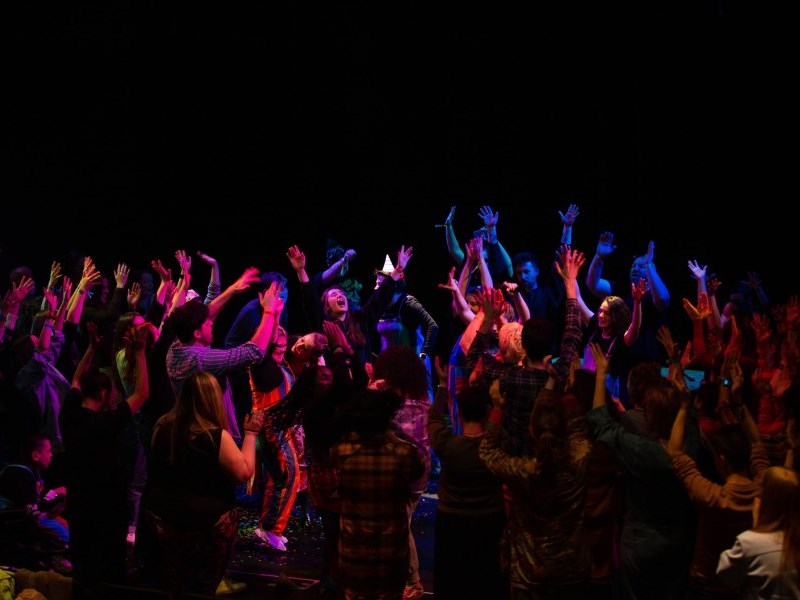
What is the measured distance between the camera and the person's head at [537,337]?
4508mm

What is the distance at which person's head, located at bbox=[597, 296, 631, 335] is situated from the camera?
22.0 feet

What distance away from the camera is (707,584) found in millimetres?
3848

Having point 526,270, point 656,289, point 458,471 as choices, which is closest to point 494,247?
point 526,270

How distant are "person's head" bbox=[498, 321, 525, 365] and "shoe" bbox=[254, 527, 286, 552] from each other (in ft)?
6.80

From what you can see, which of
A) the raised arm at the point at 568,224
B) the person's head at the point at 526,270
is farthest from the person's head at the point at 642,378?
the raised arm at the point at 568,224

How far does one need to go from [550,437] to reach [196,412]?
5.44 ft

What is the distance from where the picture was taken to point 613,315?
22.0 feet

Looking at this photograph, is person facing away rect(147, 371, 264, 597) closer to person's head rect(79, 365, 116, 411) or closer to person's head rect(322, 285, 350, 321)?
person's head rect(79, 365, 116, 411)

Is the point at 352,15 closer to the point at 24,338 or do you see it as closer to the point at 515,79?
the point at 515,79

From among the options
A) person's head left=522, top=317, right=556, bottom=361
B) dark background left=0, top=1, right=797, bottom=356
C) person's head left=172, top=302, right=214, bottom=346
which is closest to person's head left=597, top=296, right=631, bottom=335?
person's head left=522, top=317, right=556, bottom=361

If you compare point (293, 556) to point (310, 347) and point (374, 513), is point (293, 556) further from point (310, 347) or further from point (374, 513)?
point (374, 513)

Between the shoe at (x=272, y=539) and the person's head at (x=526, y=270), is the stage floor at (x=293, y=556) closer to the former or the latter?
the shoe at (x=272, y=539)

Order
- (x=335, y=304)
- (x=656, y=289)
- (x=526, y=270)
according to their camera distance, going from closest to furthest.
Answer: (x=335, y=304), (x=656, y=289), (x=526, y=270)

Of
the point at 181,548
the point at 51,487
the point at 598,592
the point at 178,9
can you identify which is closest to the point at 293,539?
the point at 51,487
